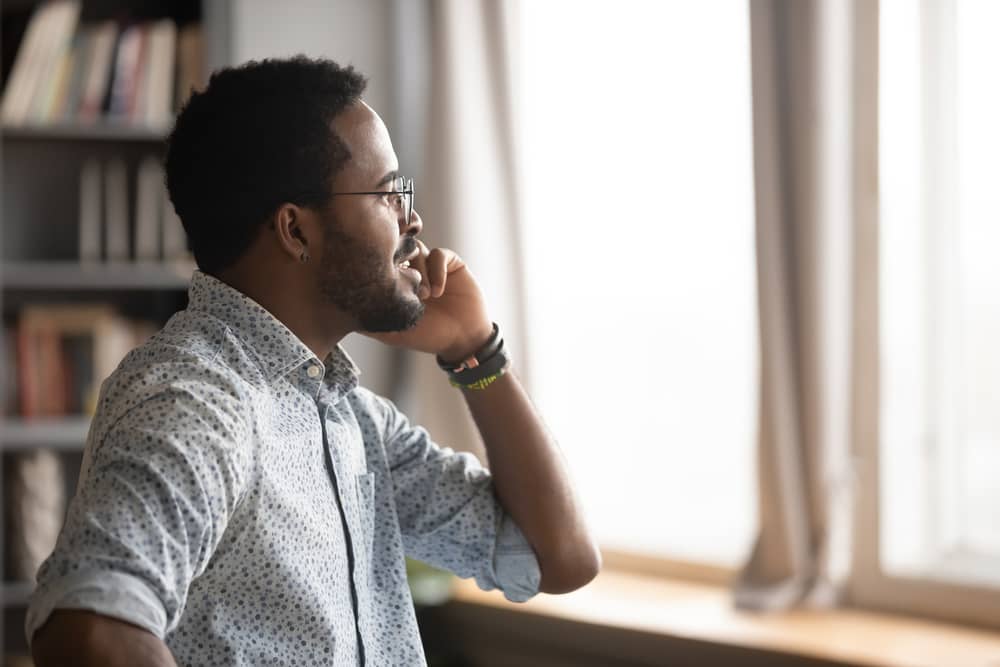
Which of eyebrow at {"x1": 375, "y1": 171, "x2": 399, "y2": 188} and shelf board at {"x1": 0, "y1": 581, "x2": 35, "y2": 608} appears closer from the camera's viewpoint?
eyebrow at {"x1": 375, "y1": 171, "x2": 399, "y2": 188}

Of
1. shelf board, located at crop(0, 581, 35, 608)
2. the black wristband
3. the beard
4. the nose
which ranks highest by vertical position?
the nose

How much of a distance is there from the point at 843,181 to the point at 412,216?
1.24 metres

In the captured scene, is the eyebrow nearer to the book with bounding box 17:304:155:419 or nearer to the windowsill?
the windowsill

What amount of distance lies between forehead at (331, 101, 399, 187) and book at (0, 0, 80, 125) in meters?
1.84

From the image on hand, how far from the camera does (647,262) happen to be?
111 inches

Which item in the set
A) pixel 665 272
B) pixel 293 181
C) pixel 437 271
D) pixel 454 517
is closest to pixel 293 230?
pixel 293 181

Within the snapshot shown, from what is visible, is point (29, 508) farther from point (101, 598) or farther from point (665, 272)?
point (101, 598)

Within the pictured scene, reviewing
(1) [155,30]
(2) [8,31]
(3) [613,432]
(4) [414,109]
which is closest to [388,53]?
(4) [414,109]

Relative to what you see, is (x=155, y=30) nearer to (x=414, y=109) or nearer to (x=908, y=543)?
(x=414, y=109)

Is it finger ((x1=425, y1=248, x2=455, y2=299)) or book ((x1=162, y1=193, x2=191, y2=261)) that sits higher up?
finger ((x1=425, y1=248, x2=455, y2=299))

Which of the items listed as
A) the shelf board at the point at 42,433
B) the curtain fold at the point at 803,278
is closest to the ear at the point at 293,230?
the curtain fold at the point at 803,278

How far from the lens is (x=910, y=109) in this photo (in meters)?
2.38

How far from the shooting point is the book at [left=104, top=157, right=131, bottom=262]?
9.71 ft

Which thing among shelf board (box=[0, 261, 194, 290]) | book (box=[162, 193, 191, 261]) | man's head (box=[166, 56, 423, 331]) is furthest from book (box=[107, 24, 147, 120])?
man's head (box=[166, 56, 423, 331])
